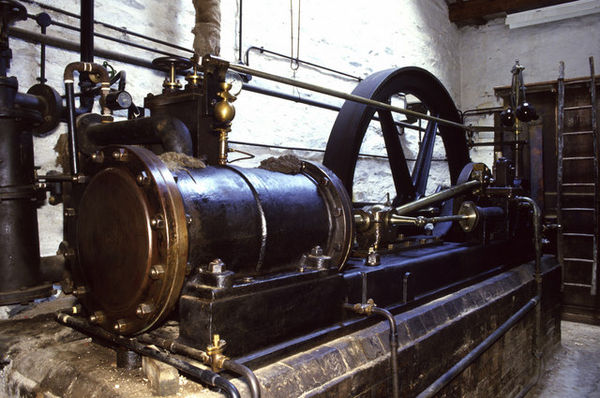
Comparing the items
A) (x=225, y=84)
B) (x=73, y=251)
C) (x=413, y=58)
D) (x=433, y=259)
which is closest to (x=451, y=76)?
(x=413, y=58)

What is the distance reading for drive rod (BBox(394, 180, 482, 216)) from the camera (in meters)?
2.55

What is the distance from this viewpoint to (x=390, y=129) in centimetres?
346

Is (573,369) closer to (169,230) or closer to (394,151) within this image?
(394,151)

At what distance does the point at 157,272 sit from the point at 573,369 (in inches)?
157

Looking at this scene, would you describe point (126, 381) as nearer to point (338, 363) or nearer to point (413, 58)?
point (338, 363)

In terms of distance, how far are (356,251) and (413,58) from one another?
15.1 ft

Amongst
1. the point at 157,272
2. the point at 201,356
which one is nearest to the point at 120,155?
the point at 157,272

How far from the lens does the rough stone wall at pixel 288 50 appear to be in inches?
108

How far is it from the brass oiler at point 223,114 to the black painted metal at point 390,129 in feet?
4.20

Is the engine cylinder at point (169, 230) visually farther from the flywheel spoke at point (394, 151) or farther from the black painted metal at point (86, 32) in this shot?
the flywheel spoke at point (394, 151)

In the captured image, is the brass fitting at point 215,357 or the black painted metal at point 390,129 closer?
the brass fitting at point 215,357

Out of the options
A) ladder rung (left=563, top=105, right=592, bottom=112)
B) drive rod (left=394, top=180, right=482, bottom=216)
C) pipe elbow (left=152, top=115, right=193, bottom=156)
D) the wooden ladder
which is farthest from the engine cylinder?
ladder rung (left=563, top=105, right=592, bottom=112)

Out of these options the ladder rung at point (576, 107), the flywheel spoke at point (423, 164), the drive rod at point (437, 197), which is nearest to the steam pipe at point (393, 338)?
the drive rod at point (437, 197)

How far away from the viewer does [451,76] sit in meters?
7.11
